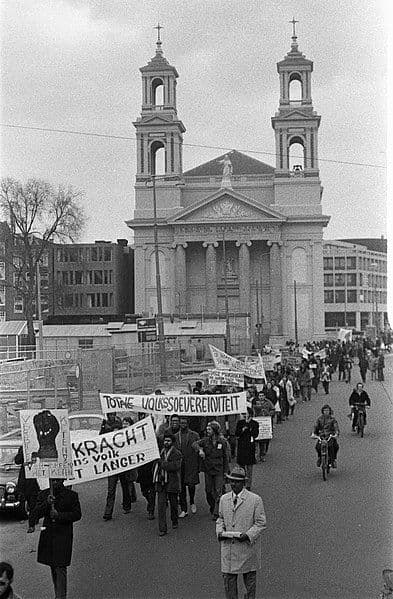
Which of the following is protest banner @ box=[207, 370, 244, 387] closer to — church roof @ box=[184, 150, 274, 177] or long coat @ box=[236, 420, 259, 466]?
long coat @ box=[236, 420, 259, 466]

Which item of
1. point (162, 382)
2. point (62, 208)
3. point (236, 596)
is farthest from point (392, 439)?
point (62, 208)

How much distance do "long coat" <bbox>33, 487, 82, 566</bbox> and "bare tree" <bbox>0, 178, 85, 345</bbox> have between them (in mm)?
23215

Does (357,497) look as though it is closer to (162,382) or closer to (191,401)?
(191,401)

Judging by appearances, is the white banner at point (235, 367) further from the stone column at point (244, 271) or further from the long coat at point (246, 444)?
the stone column at point (244, 271)

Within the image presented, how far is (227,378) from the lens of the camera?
62.7ft

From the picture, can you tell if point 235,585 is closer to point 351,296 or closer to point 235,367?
point 235,367

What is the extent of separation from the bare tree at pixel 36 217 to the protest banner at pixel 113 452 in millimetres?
21055

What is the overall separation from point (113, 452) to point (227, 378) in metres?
8.91

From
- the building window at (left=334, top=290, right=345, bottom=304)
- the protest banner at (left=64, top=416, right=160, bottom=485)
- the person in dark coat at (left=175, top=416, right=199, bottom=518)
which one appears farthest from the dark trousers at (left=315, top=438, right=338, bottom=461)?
the building window at (left=334, top=290, right=345, bottom=304)

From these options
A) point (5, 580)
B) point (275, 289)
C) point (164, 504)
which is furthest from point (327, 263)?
point (5, 580)

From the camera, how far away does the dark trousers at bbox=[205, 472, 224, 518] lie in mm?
12438

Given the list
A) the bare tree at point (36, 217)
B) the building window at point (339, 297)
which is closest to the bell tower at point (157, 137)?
the bare tree at point (36, 217)

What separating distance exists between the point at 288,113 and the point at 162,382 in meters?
43.8

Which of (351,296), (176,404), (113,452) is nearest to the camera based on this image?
(113,452)
